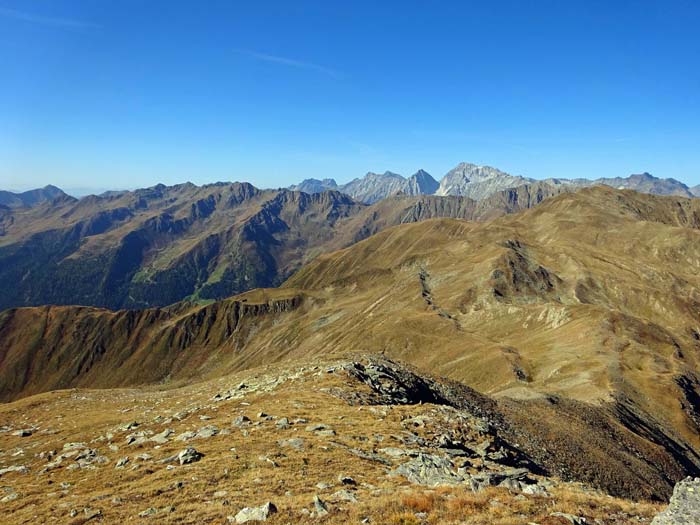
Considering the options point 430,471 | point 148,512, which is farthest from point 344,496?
point 148,512

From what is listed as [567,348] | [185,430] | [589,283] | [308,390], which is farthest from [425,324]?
[185,430]

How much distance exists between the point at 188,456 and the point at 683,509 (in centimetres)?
2404

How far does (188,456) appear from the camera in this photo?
2450 centimetres

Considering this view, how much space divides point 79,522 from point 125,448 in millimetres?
12542

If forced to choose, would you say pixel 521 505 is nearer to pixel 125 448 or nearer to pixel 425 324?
pixel 125 448

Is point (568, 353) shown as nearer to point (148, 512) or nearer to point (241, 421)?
point (241, 421)

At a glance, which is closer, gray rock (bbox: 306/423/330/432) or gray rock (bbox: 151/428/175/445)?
gray rock (bbox: 306/423/330/432)

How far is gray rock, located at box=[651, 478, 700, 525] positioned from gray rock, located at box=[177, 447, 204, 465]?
22.6m

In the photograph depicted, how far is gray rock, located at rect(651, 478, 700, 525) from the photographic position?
51.5ft

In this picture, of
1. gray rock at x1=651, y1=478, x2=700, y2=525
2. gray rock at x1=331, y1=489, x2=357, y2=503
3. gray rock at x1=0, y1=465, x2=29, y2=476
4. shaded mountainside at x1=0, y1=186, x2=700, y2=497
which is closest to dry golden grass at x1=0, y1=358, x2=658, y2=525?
gray rock at x1=331, y1=489, x2=357, y2=503

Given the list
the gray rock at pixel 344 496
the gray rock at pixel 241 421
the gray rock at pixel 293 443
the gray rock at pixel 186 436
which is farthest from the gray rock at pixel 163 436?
the gray rock at pixel 344 496

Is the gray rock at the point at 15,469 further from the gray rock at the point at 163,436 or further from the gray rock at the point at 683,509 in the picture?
the gray rock at the point at 683,509

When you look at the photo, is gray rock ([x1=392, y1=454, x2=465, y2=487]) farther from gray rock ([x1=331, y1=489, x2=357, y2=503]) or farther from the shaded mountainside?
the shaded mountainside

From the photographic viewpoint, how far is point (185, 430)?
1224 inches
